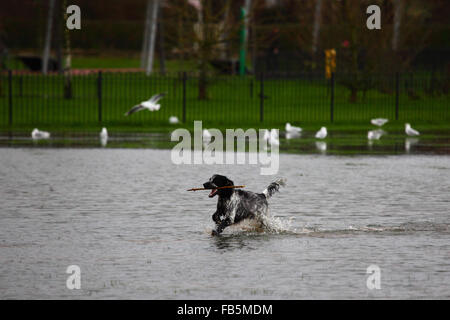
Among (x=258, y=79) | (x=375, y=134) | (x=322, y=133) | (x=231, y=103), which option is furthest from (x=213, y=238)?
(x=258, y=79)

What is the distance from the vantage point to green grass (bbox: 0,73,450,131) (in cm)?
3222

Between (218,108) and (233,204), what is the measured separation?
24.2m

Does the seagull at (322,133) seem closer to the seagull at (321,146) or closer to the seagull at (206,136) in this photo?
the seagull at (321,146)

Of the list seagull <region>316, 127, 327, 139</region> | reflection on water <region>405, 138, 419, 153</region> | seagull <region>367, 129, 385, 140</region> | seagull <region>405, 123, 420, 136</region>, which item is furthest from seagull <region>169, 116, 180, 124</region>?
reflection on water <region>405, 138, 419, 153</region>

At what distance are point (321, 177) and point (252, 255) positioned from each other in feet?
25.5

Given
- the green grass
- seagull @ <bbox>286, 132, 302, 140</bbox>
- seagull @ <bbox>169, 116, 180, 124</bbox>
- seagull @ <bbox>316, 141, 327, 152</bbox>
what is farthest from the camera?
the green grass

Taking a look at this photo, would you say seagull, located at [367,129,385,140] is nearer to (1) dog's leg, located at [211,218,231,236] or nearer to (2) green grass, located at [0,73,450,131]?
(2) green grass, located at [0,73,450,131]

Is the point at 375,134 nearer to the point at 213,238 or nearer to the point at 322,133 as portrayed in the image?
the point at 322,133

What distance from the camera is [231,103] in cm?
3762

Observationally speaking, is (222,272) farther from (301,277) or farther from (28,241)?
(28,241)

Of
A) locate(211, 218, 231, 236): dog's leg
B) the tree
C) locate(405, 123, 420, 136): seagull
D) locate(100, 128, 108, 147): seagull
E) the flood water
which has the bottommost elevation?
the flood water

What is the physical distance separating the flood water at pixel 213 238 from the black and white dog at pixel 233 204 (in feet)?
0.80
